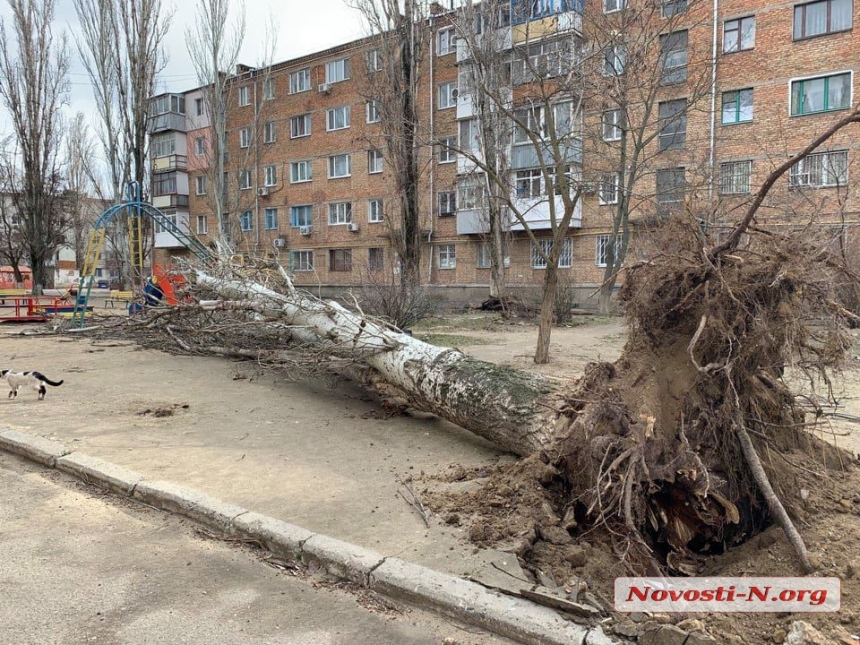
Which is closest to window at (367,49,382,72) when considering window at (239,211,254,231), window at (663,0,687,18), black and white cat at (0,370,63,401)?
window at (663,0,687,18)

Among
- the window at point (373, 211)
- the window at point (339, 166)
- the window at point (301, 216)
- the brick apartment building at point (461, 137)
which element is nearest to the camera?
the brick apartment building at point (461, 137)

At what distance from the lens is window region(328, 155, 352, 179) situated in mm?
32938

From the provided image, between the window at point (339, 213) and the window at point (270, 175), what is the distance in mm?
4782

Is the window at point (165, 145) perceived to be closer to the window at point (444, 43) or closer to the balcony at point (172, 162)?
the balcony at point (172, 162)

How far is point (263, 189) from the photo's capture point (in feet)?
118

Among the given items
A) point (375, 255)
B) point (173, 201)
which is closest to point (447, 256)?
point (375, 255)

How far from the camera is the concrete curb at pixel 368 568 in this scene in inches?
103

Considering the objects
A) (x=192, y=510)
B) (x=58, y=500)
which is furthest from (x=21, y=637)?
(x=58, y=500)

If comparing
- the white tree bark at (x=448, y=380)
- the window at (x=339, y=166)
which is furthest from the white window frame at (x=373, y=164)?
the white tree bark at (x=448, y=380)

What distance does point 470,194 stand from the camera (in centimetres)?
2545

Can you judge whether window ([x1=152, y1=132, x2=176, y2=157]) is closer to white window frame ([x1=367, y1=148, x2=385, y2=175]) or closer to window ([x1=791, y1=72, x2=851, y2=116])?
white window frame ([x1=367, y1=148, x2=385, y2=175])

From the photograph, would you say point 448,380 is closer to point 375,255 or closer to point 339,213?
point 375,255

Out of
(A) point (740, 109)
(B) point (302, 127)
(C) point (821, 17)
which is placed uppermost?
(C) point (821, 17)

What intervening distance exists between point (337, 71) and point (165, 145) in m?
14.9
